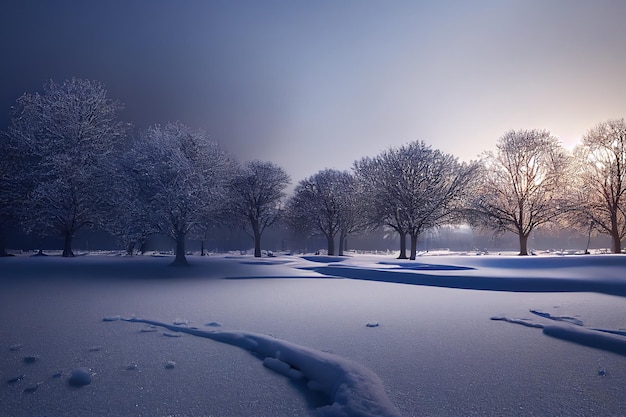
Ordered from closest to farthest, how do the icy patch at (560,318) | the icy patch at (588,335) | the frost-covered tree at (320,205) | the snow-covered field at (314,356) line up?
the snow-covered field at (314,356), the icy patch at (588,335), the icy patch at (560,318), the frost-covered tree at (320,205)

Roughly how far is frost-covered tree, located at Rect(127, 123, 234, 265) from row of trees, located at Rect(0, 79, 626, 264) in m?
0.08

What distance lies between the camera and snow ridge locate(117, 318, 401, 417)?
3.21 m

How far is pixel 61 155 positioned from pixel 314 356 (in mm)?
28417

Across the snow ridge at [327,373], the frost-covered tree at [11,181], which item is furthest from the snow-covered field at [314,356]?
the frost-covered tree at [11,181]

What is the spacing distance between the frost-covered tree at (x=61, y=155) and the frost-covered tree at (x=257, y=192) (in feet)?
47.8

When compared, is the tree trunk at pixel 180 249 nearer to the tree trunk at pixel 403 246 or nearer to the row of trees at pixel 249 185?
the row of trees at pixel 249 185

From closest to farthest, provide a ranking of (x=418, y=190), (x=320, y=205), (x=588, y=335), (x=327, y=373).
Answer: (x=327, y=373) < (x=588, y=335) < (x=418, y=190) < (x=320, y=205)

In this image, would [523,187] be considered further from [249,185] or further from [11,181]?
[11,181]

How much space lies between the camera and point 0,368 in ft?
14.0

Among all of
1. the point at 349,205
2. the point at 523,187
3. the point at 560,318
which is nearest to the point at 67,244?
the point at 349,205

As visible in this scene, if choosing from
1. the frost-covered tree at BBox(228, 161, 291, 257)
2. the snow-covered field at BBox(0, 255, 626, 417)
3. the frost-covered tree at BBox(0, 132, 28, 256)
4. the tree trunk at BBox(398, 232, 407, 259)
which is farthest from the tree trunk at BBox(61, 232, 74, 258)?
the tree trunk at BBox(398, 232, 407, 259)

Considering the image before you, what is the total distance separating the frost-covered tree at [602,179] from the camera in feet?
105

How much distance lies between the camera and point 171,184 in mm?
20609

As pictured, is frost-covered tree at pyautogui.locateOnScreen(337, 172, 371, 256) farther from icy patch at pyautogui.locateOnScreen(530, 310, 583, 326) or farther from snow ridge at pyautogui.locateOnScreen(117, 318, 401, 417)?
snow ridge at pyautogui.locateOnScreen(117, 318, 401, 417)
